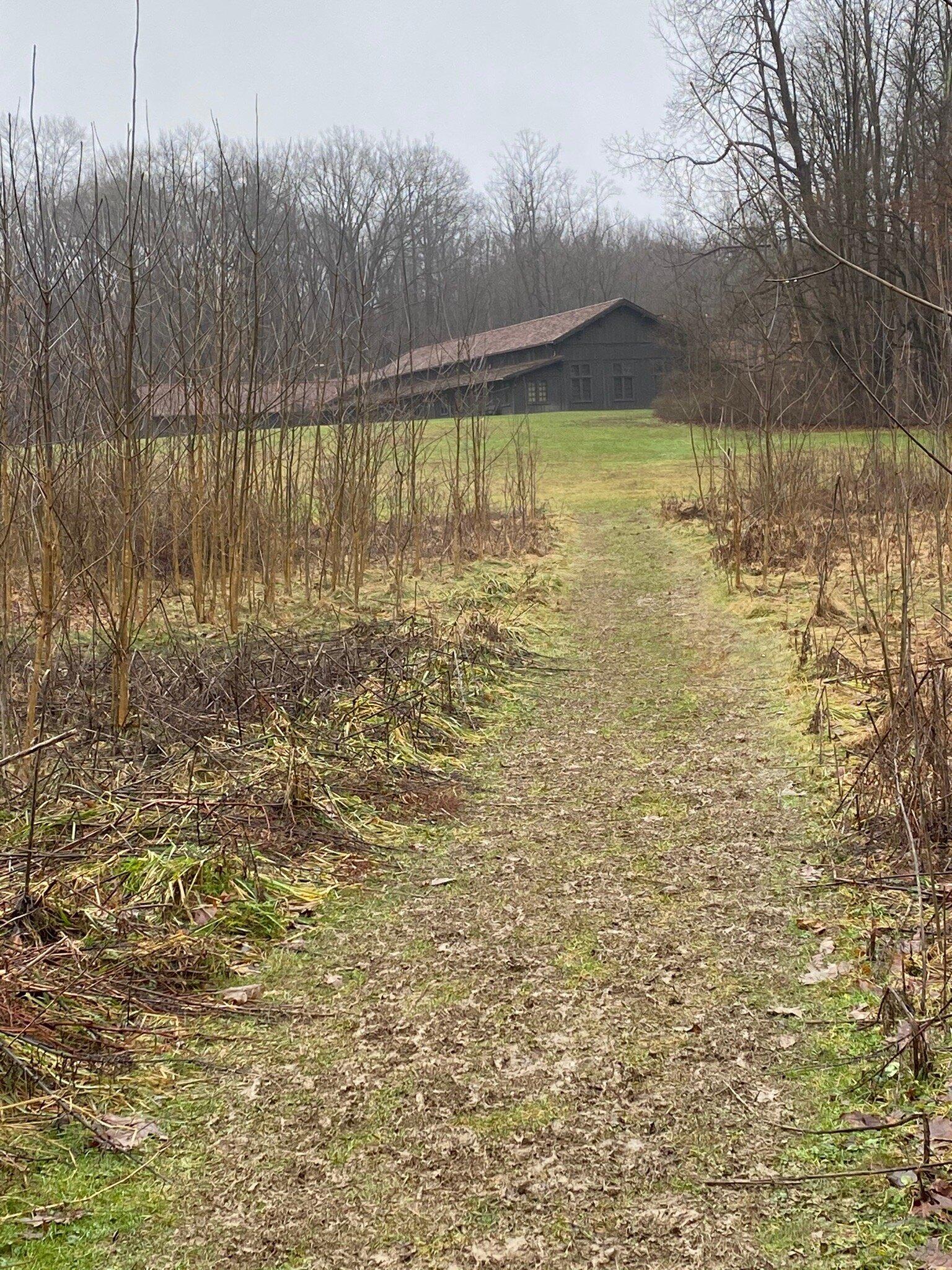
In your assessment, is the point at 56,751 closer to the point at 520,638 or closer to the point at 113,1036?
the point at 113,1036

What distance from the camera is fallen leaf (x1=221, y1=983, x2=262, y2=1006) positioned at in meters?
3.42

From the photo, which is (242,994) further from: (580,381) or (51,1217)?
(580,381)

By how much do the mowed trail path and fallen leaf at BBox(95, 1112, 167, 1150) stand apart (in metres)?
0.17

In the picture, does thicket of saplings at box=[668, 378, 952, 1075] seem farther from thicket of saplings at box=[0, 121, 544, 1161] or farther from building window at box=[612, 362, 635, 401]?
building window at box=[612, 362, 635, 401]

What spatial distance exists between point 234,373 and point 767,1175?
7169 millimetres

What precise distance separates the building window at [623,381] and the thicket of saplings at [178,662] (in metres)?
30.2

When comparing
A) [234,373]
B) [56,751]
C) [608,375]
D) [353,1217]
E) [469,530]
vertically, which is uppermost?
[608,375]

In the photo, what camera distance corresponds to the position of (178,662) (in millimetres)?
6777

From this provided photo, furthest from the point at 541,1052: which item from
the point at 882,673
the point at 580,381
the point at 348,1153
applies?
the point at 580,381

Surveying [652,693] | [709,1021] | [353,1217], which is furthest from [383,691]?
[353,1217]

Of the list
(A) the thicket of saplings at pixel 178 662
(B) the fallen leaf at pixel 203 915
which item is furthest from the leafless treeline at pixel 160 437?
(B) the fallen leaf at pixel 203 915

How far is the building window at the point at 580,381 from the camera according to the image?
131ft

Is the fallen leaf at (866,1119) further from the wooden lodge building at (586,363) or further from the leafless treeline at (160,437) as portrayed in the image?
the wooden lodge building at (586,363)

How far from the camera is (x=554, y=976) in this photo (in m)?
3.53
